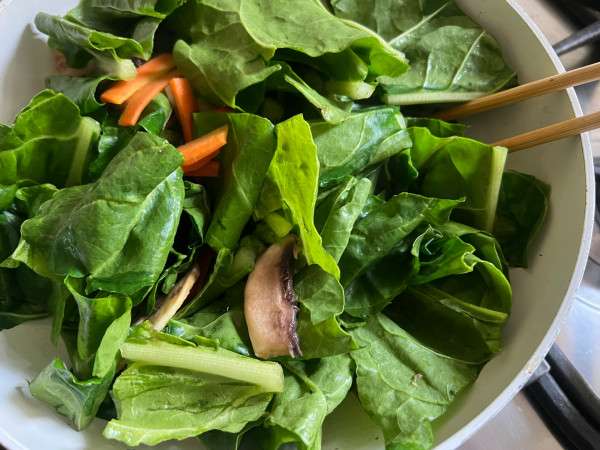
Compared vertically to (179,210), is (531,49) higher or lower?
higher

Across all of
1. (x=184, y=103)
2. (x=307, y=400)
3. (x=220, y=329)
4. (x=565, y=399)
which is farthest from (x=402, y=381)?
(x=184, y=103)

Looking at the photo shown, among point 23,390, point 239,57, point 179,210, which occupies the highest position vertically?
point 239,57

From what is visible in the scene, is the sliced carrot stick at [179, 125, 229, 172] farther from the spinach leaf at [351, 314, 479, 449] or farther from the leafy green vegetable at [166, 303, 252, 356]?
the spinach leaf at [351, 314, 479, 449]

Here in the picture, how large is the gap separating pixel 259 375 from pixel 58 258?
0.85 ft

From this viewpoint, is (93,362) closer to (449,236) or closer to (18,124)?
(18,124)

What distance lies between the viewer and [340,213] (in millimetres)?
728

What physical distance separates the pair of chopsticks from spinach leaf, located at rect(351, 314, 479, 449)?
1.00 feet

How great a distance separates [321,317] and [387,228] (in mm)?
146

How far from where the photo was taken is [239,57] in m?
0.78

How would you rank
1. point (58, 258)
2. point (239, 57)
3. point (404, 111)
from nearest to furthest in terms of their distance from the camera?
point (58, 258), point (239, 57), point (404, 111)

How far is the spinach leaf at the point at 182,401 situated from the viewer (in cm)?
67

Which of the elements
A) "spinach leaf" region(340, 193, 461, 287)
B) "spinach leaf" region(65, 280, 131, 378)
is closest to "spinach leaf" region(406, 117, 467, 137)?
"spinach leaf" region(340, 193, 461, 287)

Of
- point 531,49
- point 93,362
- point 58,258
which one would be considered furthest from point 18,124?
point 531,49

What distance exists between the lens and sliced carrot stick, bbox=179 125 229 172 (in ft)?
2.47
